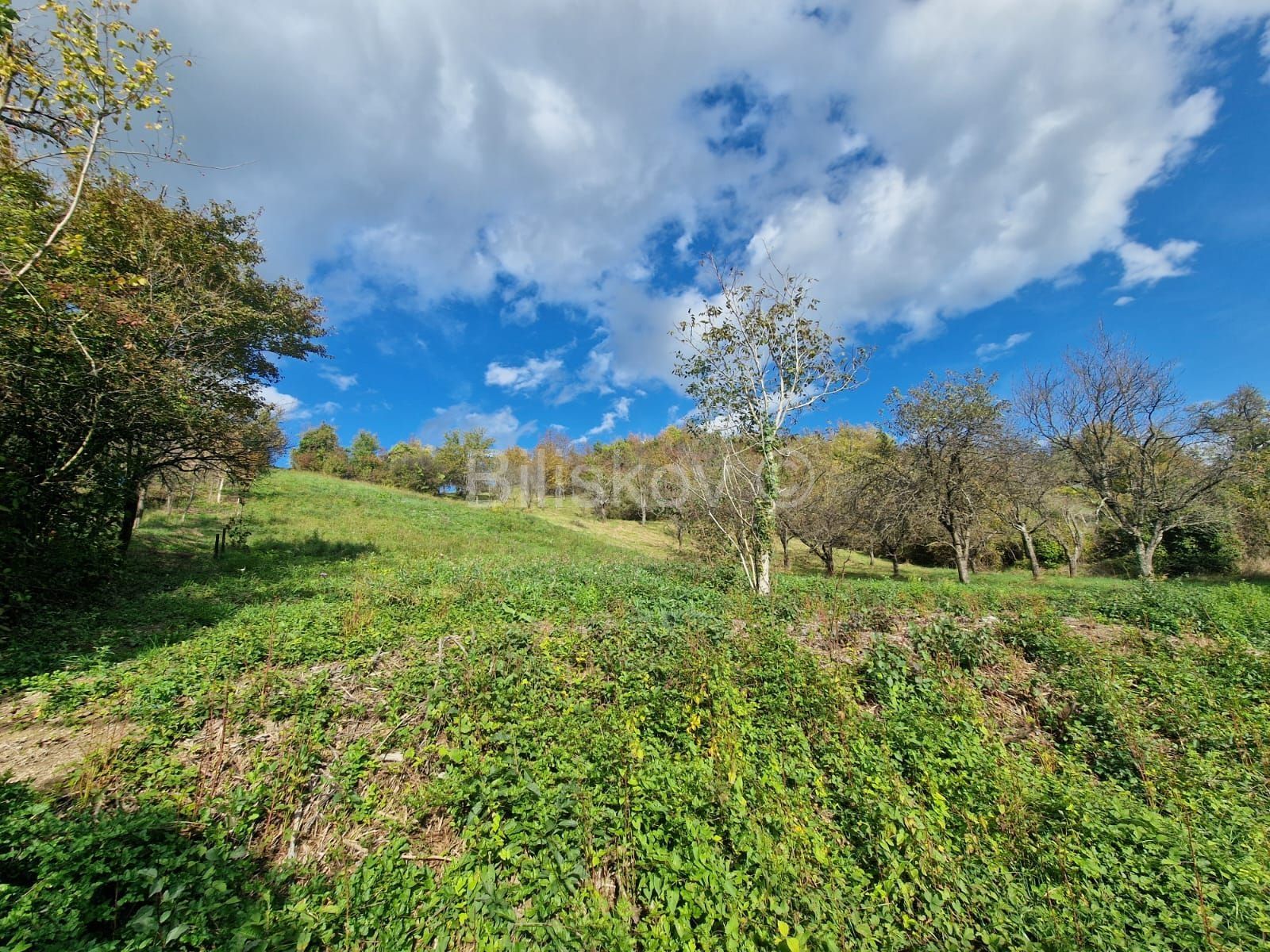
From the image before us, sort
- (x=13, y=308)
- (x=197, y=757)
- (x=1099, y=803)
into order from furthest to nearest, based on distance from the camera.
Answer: (x=13, y=308), (x=197, y=757), (x=1099, y=803)

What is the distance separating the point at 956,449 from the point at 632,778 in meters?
22.8

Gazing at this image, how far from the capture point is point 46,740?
14.7 feet

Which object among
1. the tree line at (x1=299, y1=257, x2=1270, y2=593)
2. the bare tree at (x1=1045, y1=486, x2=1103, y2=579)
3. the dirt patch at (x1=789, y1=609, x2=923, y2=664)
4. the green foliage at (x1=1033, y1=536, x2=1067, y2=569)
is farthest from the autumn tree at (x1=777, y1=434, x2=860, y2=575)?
the green foliage at (x1=1033, y1=536, x2=1067, y2=569)

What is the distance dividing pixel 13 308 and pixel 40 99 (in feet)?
11.1

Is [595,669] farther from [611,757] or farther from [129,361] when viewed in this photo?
[129,361]

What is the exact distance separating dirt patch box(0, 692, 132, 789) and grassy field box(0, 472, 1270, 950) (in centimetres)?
3

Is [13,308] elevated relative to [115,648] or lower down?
elevated

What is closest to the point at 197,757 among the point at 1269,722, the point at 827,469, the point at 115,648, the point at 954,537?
the point at 115,648

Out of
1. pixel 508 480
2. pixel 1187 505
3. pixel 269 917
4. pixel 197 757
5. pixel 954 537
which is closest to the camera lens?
pixel 269 917

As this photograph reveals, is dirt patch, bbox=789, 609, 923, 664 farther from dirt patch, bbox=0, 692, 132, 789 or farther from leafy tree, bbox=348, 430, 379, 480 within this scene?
leafy tree, bbox=348, 430, 379, 480

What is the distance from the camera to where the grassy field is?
3.17 meters

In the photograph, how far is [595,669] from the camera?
615 centimetres

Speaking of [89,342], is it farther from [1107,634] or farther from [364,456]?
[364,456]

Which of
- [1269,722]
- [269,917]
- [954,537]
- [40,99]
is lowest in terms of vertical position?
[269,917]
